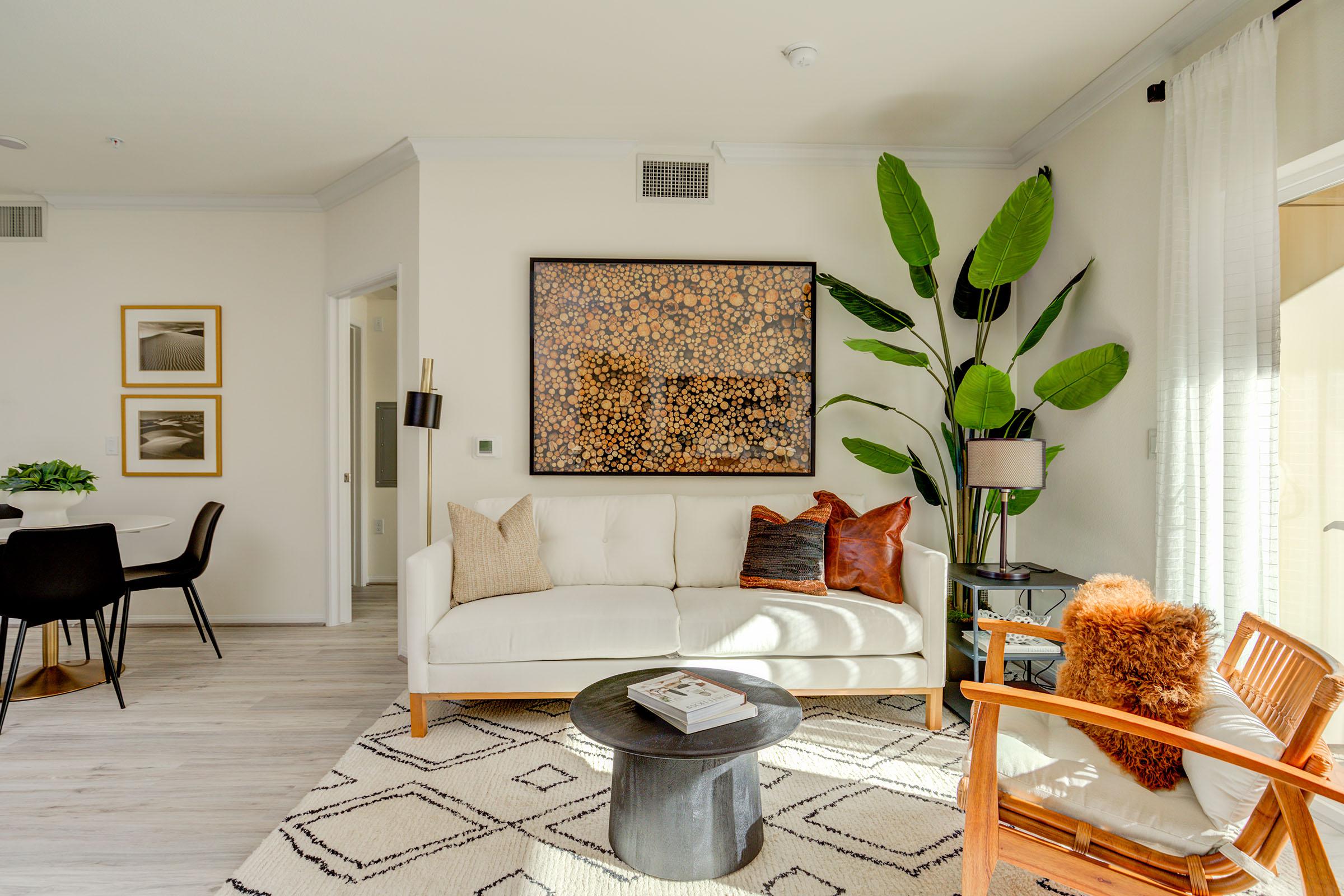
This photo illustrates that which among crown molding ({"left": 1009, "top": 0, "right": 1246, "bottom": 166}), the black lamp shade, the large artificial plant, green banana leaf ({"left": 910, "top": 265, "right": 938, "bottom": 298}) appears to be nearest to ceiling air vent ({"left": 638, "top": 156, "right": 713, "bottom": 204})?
the large artificial plant

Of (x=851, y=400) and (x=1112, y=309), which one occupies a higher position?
(x=1112, y=309)

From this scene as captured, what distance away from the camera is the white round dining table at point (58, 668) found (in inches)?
125

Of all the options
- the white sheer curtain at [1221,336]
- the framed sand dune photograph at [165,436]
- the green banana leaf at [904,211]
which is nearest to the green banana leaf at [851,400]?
the green banana leaf at [904,211]

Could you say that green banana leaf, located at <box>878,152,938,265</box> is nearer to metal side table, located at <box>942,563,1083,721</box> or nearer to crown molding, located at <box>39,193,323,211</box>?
metal side table, located at <box>942,563,1083,721</box>

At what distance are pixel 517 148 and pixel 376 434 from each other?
2.96 meters

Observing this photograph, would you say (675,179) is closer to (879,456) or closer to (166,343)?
(879,456)

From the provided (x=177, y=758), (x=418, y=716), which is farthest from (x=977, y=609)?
(x=177, y=758)

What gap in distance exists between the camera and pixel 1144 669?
153 centimetres

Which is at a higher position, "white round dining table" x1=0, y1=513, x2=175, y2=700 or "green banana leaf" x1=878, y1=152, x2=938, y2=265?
"green banana leaf" x1=878, y1=152, x2=938, y2=265

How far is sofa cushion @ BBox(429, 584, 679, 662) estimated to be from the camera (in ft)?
8.66

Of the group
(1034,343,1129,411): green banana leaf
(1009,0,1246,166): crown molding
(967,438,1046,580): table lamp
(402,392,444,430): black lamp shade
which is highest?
(1009,0,1246,166): crown molding

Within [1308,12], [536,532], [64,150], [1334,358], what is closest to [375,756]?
[536,532]

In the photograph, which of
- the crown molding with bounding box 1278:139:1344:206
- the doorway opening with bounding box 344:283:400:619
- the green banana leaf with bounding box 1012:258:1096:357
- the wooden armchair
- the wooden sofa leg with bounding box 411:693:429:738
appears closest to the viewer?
the wooden armchair

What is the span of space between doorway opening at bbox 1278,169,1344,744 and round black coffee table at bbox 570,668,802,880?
172 centimetres
